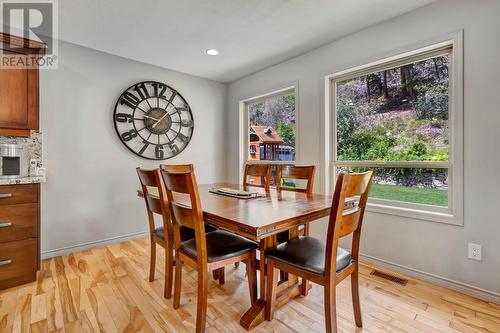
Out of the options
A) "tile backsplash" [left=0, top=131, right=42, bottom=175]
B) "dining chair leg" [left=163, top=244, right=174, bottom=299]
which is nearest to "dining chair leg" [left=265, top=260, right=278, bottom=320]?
"dining chair leg" [left=163, top=244, right=174, bottom=299]

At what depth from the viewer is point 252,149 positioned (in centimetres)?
403

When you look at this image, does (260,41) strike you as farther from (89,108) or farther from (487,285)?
(487,285)

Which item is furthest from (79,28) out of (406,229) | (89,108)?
(406,229)

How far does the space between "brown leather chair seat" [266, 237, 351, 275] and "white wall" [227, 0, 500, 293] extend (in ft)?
3.60

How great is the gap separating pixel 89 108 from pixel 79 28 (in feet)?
2.78

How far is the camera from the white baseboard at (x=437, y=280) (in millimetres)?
1857

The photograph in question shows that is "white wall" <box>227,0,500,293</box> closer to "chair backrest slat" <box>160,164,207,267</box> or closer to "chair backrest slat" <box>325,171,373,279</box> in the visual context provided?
"chair backrest slat" <box>325,171,373,279</box>

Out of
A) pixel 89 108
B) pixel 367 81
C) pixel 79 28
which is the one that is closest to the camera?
pixel 79 28

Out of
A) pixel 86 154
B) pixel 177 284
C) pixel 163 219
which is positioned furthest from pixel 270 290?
pixel 86 154

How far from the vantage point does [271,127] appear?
12.1 feet

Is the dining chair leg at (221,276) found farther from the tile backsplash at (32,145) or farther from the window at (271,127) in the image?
the tile backsplash at (32,145)

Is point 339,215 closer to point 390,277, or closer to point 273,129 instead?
point 390,277

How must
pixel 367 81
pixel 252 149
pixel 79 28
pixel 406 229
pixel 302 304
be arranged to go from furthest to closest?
pixel 252 149
pixel 367 81
pixel 79 28
pixel 406 229
pixel 302 304

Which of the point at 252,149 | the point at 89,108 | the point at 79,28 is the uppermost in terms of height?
the point at 79,28
